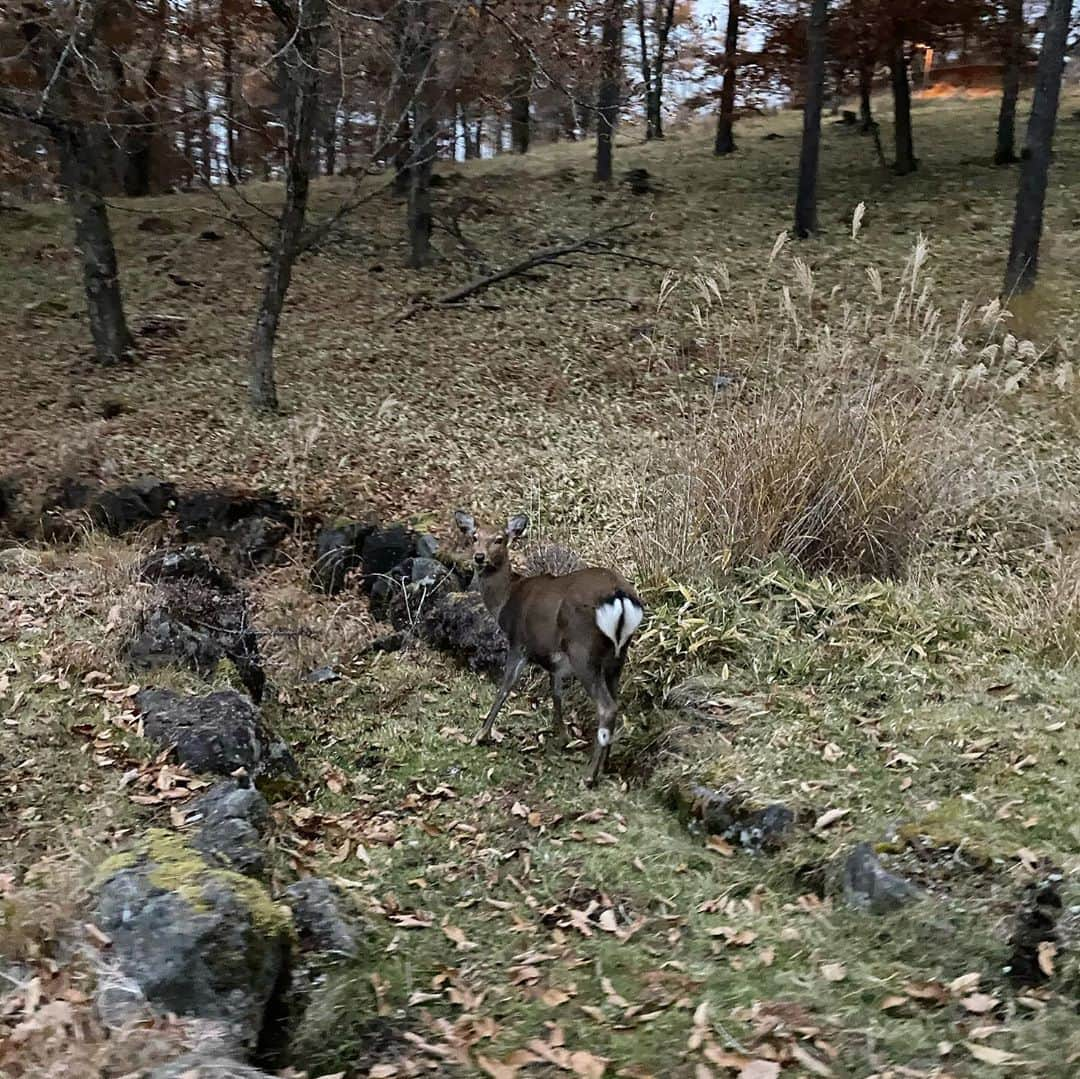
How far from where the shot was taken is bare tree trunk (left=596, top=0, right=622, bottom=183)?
1523cm

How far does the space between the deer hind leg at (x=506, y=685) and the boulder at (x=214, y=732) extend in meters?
1.02

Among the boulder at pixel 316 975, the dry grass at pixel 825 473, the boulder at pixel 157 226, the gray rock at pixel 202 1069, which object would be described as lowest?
the boulder at pixel 316 975

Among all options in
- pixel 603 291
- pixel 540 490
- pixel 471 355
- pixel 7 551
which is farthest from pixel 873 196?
pixel 7 551

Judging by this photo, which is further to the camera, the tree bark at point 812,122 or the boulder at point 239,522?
the tree bark at point 812,122

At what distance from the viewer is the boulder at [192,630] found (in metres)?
5.24

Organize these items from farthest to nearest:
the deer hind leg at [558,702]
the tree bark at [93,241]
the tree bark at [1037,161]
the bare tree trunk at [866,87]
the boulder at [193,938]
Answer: the bare tree trunk at [866,87], the tree bark at [1037,161], the tree bark at [93,241], the deer hind leg at [558,702], the boulder at [193,938]

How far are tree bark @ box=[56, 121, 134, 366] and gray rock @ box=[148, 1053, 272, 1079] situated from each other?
1104 centimetres

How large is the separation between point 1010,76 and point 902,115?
2039 millimetres

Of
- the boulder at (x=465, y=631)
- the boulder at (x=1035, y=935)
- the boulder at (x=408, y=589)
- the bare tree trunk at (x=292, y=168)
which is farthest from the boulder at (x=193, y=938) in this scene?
the bare tree trunk at (x=292, y=168)

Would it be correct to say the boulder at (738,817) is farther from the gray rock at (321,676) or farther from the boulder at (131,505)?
the boulder at (131,505)

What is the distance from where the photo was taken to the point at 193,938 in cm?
292

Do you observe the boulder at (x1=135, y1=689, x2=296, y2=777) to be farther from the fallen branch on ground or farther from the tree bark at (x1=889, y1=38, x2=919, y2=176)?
the tree bark at (x1=889, y1=38, x2=919, y2=176)

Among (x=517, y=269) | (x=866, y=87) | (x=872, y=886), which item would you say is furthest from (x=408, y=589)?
(x=866, y=87)

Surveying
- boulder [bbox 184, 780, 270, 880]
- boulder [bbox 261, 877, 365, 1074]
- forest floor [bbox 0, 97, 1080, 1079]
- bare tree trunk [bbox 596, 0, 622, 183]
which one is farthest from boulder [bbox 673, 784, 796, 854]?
bare tree trunk [bbox 596, 0, 622, 183]
